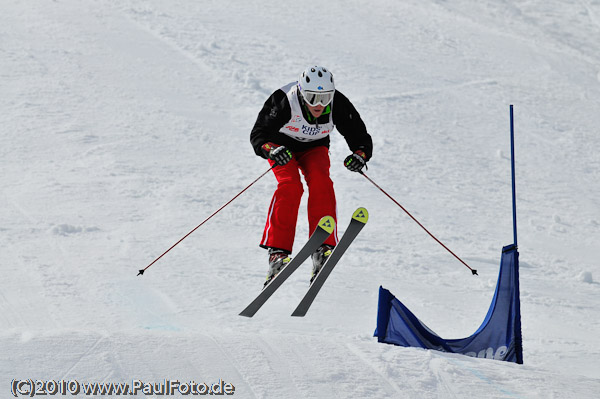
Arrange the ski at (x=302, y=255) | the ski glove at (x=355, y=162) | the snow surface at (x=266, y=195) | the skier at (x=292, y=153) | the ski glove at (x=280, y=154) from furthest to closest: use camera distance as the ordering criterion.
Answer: the ski glove at (x=355, y=162) < the skier at (x=292, y=153) < the ski glove at (x=280, y=154) < the ski at (x=302, y=255) < the snow surface at (x=266, y=195)

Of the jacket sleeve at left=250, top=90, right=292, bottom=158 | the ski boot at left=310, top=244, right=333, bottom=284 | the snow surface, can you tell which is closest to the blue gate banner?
the snow surface

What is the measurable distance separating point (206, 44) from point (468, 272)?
8780 millimetres

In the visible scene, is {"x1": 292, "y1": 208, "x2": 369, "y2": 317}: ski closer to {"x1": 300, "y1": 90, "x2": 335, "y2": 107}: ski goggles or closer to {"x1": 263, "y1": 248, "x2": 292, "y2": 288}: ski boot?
{"x1": 263, "y1": 248, "x2": 292, "y2": 288}: ski boot

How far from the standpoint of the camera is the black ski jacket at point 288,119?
19.4 feet

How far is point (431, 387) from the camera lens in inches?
187

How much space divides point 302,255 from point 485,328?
60.1 inches

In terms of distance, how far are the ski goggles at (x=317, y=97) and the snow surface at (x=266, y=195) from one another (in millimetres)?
1745

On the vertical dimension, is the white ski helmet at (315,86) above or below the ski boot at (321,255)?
above

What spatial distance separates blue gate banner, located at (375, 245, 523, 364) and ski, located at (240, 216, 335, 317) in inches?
23.2

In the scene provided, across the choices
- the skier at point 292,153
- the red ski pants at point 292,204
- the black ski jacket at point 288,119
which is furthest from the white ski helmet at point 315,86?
the red ski pants at point 292,204

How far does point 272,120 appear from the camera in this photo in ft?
19.4

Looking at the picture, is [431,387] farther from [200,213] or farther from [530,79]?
[530,79]

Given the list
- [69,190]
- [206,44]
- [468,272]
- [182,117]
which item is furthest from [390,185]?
[206,44]

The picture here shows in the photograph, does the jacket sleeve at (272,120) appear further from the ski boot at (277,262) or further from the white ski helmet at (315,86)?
the ski boot at (277,262)
